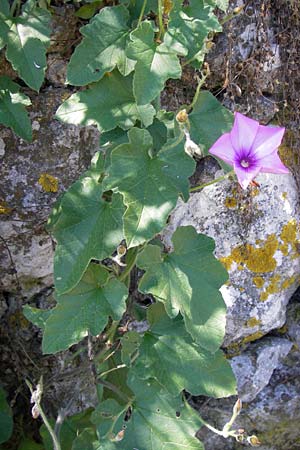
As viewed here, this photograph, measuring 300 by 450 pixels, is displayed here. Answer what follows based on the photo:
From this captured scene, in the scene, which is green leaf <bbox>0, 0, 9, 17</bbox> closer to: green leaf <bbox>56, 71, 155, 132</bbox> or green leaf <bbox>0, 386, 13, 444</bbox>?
green leaf <bbox>56, 71, 155, 132</bbox>

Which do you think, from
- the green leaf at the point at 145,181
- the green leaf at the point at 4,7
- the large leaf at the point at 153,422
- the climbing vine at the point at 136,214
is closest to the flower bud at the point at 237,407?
the climbing vine at the point at 136,214

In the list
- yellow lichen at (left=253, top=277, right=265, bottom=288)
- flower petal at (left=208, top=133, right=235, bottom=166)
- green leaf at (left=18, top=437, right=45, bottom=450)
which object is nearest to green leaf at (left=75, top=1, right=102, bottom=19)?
flower petal at (left=208, top=133, right=235, bottom=166)

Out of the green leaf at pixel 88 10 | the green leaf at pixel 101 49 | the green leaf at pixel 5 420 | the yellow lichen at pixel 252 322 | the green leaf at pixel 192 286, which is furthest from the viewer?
the yellow lichen at pixel 252 322

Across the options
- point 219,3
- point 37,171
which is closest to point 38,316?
point 37,171

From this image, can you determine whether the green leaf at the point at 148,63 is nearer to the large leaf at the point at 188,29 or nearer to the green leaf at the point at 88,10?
the large leaf at the point at 188,29

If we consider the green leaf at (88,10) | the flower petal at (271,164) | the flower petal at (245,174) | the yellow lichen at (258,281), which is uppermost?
the green leaf at (88,10)

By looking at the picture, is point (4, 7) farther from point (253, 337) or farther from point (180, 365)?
point (253, 337)

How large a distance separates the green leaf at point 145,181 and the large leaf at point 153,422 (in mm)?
414

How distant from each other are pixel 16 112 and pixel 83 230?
35 centimetres

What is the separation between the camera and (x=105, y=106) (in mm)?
1304

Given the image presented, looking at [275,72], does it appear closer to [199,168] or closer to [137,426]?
[199,168]

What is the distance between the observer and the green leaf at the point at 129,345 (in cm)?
131

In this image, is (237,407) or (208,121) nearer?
(237,407)

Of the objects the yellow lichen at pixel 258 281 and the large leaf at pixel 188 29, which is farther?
the yellow lichen at pixel 258 281
